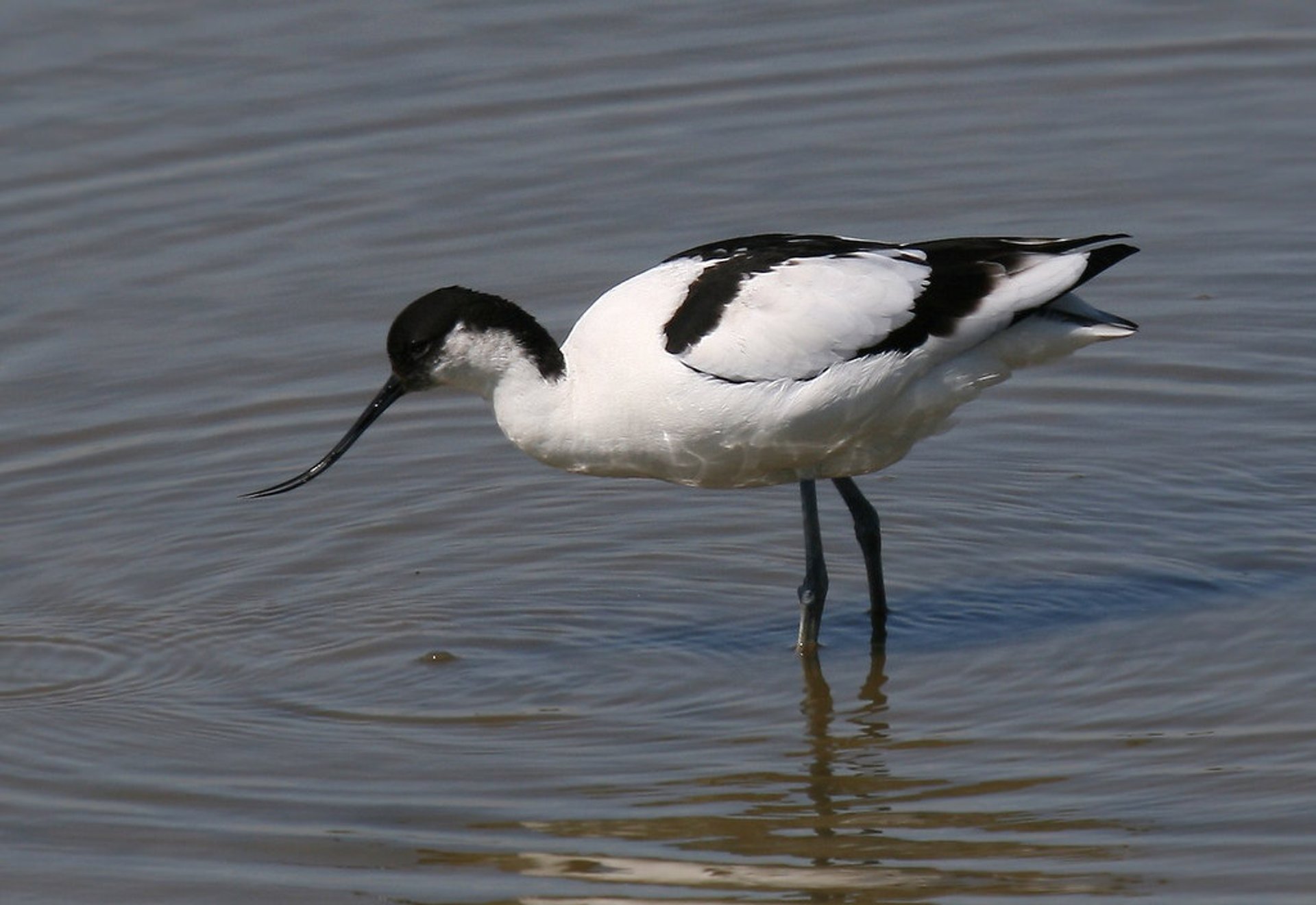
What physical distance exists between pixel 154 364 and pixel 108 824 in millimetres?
3490

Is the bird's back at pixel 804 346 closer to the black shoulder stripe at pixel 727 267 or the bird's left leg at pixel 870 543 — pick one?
the black shoulder stripe at pixel 727 267

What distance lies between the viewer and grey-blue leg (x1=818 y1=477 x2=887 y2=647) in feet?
23.3

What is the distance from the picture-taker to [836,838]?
18.8 ft

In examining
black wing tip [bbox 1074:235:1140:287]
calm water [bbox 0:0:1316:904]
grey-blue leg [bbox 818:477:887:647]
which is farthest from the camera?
grey-blue leg [bbox 818:477:887:647]

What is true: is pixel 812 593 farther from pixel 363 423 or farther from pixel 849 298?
pixel 363 423

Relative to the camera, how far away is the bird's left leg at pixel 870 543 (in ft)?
23.3

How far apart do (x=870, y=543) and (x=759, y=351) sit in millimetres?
941

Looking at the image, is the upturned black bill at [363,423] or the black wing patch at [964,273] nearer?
the black wing patch at [964,273]

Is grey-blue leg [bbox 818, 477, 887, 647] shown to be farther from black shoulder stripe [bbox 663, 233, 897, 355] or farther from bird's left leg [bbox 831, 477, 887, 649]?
black shoulder stripe [bbox 663, 233, 897, 355]

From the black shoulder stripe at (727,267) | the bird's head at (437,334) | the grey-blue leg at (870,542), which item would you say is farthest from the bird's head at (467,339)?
the grey-blue leg at (870,542)

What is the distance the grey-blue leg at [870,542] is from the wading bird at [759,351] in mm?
283

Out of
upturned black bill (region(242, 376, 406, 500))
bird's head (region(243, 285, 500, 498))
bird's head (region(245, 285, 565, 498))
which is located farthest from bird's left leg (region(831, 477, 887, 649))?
upturned black bill (region(242, 376, 406, 500))

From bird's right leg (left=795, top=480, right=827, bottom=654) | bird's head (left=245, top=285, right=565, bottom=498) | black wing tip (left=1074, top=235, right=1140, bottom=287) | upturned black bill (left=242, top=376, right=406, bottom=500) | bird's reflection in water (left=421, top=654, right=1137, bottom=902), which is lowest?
bird's reflection in water (left=421, top=654, right=1137, bottom=902)

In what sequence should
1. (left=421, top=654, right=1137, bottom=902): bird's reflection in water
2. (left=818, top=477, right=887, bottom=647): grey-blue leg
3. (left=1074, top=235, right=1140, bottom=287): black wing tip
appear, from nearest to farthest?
(left=421, top=654, right=1137, bottom=902): bird's reflection in water, (left=1074, top=235, right=1140, bottom=287): black wing tip, (left=818, top=477, right=887, bottom=647): grey-blue leg
